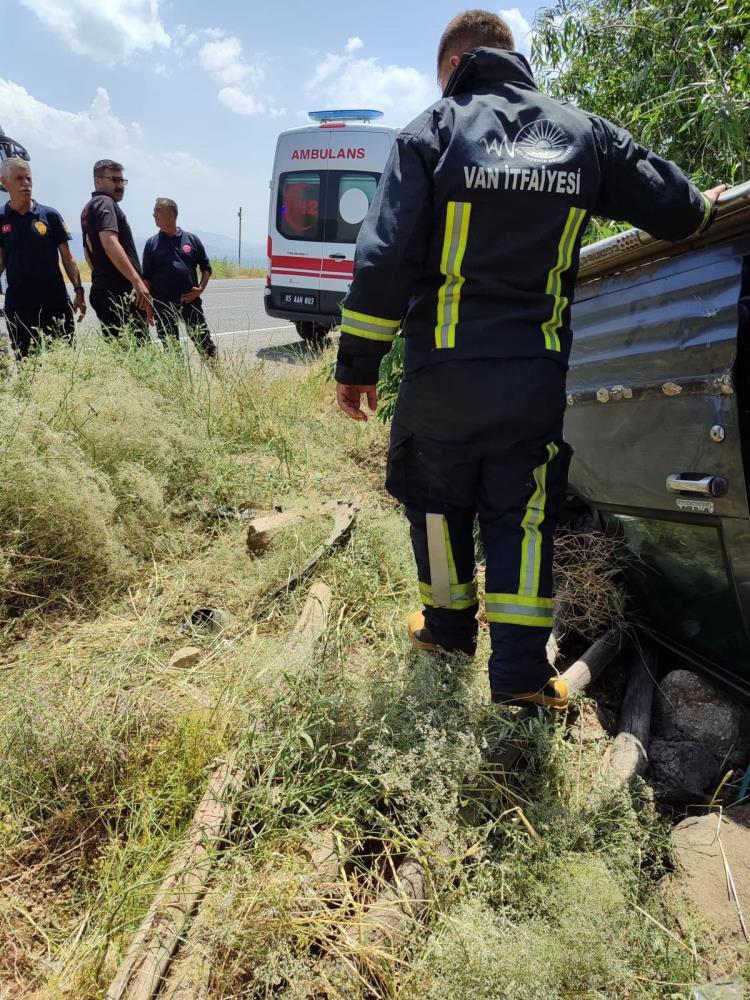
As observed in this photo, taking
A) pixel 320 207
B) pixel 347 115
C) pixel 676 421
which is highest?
pixel 347 115

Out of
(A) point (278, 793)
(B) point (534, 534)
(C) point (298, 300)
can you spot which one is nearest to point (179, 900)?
(A) point (278, 793)

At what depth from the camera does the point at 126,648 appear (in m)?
2.56

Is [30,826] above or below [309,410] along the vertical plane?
below

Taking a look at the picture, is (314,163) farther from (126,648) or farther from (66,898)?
(66,898)

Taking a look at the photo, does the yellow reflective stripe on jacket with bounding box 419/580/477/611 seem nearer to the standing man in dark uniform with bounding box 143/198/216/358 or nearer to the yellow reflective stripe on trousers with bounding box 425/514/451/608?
the yellow reflective stripe on trousers with bounding box 425/514/451/608

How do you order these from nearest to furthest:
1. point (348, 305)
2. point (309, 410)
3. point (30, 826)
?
point (30, 826)
point (348, 305)
point (309, 410)

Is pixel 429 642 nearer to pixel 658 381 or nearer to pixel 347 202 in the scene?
pixel 658 381

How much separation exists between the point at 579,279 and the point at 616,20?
2511 millimetres

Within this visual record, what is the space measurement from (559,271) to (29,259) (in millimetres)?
4546

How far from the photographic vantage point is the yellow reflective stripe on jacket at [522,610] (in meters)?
2.02

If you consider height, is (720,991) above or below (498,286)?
below

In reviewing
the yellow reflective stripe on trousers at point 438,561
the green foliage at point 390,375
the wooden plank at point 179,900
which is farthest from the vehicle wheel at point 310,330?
the wooden plank at point 179,900

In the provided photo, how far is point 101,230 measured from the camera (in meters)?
5.41

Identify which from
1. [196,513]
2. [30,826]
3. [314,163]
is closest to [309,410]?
[196,513]
